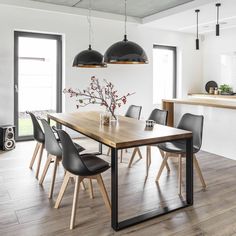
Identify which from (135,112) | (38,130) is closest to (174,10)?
(135,112)

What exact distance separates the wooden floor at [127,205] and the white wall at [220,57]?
13.1ft

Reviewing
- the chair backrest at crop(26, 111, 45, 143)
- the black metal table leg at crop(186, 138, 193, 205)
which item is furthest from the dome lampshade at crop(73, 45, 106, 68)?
the black metal table leg at crop(186, 138, 193, 205)

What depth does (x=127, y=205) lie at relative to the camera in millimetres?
2881

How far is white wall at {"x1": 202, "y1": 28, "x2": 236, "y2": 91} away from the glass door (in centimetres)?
427

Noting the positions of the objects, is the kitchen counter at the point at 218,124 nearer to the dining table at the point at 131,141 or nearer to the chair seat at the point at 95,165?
the dining table at the point at 131,141

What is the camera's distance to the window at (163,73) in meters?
7.59

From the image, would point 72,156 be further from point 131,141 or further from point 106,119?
point 106,119

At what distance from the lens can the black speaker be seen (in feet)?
16.9

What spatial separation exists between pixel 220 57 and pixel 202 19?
191 centimetres

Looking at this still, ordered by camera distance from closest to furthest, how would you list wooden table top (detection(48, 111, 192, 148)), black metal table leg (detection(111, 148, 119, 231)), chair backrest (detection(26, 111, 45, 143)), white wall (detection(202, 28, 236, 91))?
black metal table leg (detection(111, 148, 119, 231)) < wooden table top (detection(48, 111, 192, 148)) < chair backrest (detection(26, 111, 45, 143)) < white wall (detection(202, 28, 236, 91))

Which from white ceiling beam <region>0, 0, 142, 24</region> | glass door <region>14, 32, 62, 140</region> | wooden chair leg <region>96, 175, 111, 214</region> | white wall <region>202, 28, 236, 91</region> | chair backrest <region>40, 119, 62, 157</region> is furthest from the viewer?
white wall <region>202, 28, 236, 91</region>

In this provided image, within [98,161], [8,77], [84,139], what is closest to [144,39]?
[84,139]

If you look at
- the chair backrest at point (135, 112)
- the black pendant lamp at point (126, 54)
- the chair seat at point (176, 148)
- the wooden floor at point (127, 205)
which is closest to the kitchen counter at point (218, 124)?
the wooden floor at point (127, 205)

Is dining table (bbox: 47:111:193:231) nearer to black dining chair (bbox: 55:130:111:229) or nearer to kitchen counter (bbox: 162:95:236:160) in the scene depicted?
black dining chair (bbox: 55:130:111:229)
